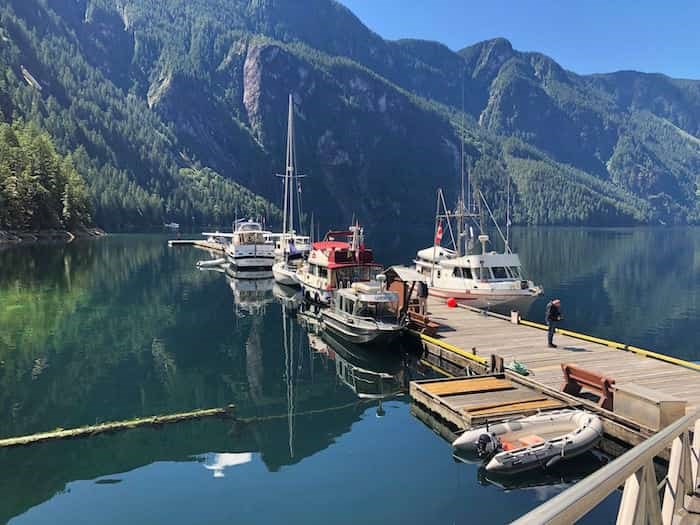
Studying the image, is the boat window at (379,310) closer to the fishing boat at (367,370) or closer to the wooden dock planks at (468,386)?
the fishing boat at (367,370)

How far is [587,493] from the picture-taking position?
3.71 m

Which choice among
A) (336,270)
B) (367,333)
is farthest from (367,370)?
(336,270)

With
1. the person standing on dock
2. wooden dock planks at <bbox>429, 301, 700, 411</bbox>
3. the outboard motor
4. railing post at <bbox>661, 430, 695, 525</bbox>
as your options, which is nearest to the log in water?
the outboard motor

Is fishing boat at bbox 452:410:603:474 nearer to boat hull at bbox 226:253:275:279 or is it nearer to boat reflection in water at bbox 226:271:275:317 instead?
boat reflection in water at bbox 226:271:275:317

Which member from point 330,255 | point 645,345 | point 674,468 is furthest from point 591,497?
point 330,255

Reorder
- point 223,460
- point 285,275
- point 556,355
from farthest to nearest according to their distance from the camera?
point 285,275
point 556,355
point 223,460

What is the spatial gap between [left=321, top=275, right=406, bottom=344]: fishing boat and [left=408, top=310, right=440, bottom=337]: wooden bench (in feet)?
3.04

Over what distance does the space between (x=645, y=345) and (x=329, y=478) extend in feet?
90.5

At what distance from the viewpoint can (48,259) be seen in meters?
74.8

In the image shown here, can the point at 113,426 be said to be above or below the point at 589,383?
below

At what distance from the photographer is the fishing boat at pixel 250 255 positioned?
→ 7281cm

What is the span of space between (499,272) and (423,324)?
53.3 feet

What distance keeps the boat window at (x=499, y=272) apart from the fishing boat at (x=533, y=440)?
1073 inches

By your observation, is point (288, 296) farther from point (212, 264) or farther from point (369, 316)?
point (212, 264)
